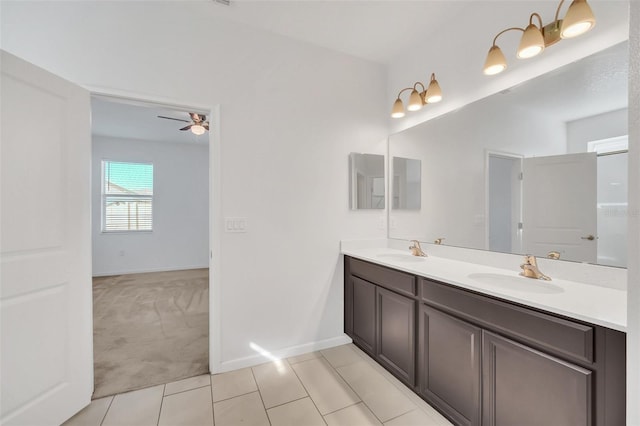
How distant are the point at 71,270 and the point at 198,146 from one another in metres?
4.86

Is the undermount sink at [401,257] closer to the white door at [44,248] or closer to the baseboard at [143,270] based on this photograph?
the white door at [44,248]

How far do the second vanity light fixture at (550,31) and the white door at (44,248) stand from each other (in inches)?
104

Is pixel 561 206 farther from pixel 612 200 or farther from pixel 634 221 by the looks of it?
pixel 634 221

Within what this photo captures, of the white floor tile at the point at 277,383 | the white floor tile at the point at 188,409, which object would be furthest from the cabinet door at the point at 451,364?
the white floor tile at the point at 188,409

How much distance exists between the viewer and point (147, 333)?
286 centimetres

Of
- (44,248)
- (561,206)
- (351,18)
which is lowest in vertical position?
(44,248)

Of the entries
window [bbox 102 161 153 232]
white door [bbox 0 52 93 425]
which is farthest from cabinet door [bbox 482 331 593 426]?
window [bbox 102 161 153 232]

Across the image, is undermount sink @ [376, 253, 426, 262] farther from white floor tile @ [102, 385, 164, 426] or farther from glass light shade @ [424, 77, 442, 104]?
white floor tile @ [102, 385, 164, 426]

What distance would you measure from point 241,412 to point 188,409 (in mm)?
357

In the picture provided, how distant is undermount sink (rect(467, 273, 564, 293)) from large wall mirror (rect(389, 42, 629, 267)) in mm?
230

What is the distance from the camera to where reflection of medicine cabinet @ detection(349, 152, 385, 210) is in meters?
2.67

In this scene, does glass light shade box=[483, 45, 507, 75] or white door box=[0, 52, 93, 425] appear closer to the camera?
white door box=[0, 52, 93, 425]

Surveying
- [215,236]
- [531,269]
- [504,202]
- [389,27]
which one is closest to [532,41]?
[504,202]

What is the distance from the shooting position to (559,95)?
5.29 feet
